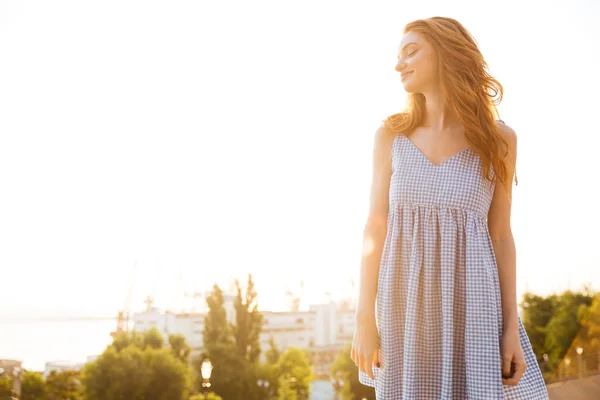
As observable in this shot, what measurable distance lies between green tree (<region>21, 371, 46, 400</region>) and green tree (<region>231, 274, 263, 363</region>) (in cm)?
1136

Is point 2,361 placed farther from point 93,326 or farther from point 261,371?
point 93,326

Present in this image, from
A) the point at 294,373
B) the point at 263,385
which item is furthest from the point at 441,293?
the point at 294,373

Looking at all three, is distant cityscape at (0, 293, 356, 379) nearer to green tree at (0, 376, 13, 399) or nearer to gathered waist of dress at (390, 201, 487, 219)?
green tree at (0, 376, 13, 399)

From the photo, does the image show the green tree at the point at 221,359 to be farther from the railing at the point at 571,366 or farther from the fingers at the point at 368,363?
the fingers at the point at 368,363

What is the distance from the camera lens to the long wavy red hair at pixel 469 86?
147 cm

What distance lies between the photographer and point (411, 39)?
1.53m

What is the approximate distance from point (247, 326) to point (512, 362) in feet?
101

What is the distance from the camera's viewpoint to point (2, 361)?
84.5ft

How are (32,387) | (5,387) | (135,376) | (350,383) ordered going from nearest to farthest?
(135,376) < (5,387) < (350,383) < (32,387)

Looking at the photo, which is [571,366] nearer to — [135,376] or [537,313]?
[537,313]

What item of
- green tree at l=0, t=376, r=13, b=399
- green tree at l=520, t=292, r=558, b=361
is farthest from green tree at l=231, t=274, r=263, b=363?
green tree at l=520, t=292, r=558, b=361

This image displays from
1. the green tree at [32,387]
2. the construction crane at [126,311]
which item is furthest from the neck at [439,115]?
the construction crane at [126,311]

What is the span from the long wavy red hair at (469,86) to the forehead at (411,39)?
1 cm

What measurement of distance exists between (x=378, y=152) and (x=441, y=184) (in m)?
0.25
